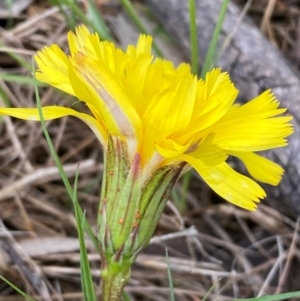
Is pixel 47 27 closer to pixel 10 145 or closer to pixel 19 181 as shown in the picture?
pixel 10 145

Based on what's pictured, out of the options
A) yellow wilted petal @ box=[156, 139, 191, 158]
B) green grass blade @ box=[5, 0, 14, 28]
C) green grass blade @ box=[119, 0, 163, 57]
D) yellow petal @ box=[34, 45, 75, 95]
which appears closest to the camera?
yellow wilted petal @ box=[156, 139, 191, 158]

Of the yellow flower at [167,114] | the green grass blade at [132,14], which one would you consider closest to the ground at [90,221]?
the green grass blade at [132,14]

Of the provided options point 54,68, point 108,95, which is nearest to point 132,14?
point 54,68

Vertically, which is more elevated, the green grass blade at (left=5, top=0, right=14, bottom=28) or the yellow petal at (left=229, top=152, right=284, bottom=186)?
the green grass blade at (left=5, top=0, right=14, bottom=28)

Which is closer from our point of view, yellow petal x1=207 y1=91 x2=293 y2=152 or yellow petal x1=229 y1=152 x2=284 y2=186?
yellow petal x1=207 y1=91 x2=293 y2=152

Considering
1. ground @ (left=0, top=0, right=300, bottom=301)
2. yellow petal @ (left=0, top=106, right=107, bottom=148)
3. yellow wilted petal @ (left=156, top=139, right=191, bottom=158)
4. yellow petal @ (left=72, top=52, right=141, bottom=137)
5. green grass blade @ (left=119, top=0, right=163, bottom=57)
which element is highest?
green grass blade @ (left=119, top=0, right=163, bottom=57)

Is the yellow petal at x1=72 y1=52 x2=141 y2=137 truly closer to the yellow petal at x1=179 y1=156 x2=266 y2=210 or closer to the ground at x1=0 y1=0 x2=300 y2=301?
the yellow petal at x1=179 y1=156 x2=266 y2=210

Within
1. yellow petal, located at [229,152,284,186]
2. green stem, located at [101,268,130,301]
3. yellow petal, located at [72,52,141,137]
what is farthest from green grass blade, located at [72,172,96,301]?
yellow petal, located at [229,152,284,186]

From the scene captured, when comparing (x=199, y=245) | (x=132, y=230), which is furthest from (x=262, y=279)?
(x=132, y=230)
